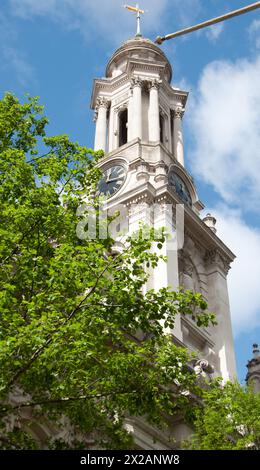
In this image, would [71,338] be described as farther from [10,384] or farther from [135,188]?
[135,188]

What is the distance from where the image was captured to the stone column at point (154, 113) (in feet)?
142

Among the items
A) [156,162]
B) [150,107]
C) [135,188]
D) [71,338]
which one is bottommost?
[71,338]

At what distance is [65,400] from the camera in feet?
40.2

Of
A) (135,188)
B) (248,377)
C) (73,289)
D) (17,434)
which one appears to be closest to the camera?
(17,434)

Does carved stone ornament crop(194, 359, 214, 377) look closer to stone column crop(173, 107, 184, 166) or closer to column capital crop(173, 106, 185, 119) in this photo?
stone column crop(173, 107, 184, 166)

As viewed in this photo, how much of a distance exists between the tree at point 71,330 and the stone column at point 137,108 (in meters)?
27.6

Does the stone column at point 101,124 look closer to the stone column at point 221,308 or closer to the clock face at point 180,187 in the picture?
the clock face at point 180,187

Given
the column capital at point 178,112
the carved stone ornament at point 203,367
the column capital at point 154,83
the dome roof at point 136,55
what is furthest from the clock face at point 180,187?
the carved stone ornament at point 203,367

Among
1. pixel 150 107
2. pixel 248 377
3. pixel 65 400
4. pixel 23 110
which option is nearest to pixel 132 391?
pixel 65 400

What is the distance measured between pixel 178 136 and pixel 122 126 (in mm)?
4172

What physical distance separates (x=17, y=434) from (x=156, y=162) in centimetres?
2949

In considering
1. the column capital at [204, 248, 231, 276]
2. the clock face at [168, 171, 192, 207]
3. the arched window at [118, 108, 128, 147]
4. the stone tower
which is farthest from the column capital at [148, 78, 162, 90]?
the stone tower

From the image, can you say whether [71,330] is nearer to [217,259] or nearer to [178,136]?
[217,259]
